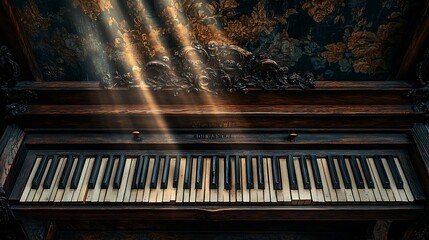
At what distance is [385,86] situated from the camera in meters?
1.96

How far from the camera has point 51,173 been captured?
1901 mm

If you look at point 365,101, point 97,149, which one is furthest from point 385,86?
point 97,149

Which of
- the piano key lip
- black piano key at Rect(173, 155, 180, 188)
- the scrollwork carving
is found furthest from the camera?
the scrollwork carving

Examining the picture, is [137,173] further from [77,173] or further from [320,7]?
[320,7]

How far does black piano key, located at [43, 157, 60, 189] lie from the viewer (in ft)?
6.05

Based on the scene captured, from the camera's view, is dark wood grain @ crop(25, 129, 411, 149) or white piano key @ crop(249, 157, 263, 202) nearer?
white piano key @ crop(249, 157, 263, 202)

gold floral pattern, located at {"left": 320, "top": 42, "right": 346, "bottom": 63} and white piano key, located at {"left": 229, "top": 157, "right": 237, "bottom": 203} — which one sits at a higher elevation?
gold floral pattern, located at {"left": 320, "top": 42, "right": 346, "bottom": 63}

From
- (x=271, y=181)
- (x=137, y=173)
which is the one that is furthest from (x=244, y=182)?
(x=137, y=173)

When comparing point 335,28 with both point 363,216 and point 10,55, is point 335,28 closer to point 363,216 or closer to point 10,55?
point 363,216

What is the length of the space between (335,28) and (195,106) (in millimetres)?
926

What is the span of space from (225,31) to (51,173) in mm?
1298

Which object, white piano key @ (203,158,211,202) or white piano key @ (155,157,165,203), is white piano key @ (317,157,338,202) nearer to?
white piano key @ (203,158,211,202)

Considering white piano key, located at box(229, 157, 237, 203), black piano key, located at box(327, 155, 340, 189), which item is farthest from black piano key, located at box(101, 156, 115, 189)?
black piano key, located at box(327, 155, 340, 189)

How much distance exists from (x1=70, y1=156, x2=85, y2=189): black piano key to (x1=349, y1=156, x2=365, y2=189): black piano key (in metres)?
1.58
